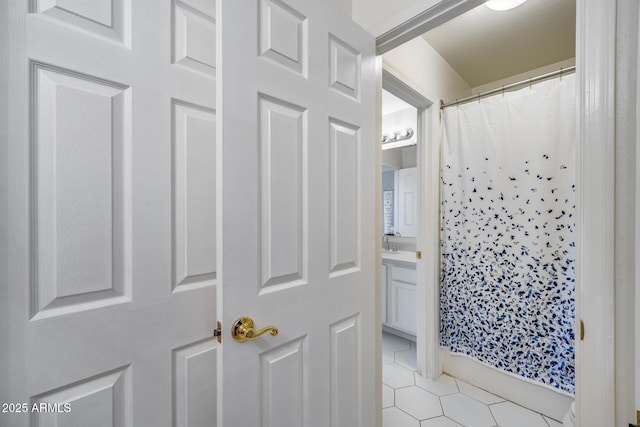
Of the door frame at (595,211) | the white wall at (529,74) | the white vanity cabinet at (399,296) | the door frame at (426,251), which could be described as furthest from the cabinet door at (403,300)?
the white wall at (529,74)

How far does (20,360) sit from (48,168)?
0.43 m

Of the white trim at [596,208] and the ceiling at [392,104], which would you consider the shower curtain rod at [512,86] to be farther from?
the white trim at [596,208]

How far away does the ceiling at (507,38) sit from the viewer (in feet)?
5.92

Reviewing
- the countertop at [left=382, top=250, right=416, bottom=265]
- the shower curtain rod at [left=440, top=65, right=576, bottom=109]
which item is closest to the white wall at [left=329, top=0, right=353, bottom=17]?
the shower curtain rod at [left=440, top=65, right=576, bottom=109]

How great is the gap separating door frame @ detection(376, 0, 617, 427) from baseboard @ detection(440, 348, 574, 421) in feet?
4.37

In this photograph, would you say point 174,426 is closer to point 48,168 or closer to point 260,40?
point 48,168

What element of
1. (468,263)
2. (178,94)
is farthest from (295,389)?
(468,263)

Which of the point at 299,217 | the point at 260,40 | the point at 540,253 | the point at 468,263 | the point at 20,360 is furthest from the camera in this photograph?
the point at 468,263

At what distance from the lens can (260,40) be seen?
83cm

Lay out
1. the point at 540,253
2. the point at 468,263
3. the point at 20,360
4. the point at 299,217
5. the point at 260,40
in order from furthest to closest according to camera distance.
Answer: the point at 468,263 < the point at 540,253 < the point at 299,217 < the point at 260,40 < the point at 20,360

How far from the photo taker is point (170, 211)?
85 cm

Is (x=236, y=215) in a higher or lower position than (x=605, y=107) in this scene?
lower

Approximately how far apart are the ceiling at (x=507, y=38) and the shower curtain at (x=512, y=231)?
1.57 ft

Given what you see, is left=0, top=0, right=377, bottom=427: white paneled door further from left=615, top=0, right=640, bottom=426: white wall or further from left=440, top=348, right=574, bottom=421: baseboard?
left=440, top=348, right=574, bottom=421: baseboard
